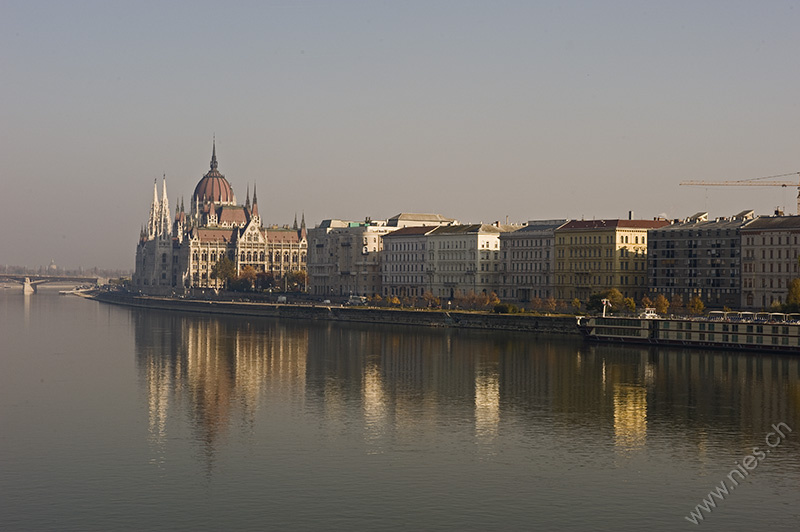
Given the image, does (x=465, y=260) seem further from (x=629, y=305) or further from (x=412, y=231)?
(x=629, y=305)


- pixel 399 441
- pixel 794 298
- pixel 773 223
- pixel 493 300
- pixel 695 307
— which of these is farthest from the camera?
pixel 493 300

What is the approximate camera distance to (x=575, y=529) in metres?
38.3

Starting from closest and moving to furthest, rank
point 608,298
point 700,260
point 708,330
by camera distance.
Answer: point 708,330, point 608,298, point 700,260

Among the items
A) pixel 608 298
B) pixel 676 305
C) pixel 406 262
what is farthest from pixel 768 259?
pixel 406 262

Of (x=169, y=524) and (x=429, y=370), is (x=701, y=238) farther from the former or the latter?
(x=169, y=524)

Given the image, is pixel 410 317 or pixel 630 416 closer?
pixel 630 416

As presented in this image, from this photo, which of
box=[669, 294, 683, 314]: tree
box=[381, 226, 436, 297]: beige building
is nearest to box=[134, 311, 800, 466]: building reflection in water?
box=[669, 294, 683, 314]: tree

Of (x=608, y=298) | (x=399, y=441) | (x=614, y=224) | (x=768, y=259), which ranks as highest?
(x=614, y=224)

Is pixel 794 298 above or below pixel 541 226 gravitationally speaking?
below

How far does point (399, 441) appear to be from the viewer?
52.4 metres

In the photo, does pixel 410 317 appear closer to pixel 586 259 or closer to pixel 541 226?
pixel 586 259

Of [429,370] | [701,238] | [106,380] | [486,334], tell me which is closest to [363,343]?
[486,334]

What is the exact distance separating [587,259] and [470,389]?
78.2 meters

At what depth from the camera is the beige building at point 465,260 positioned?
16225 cm
